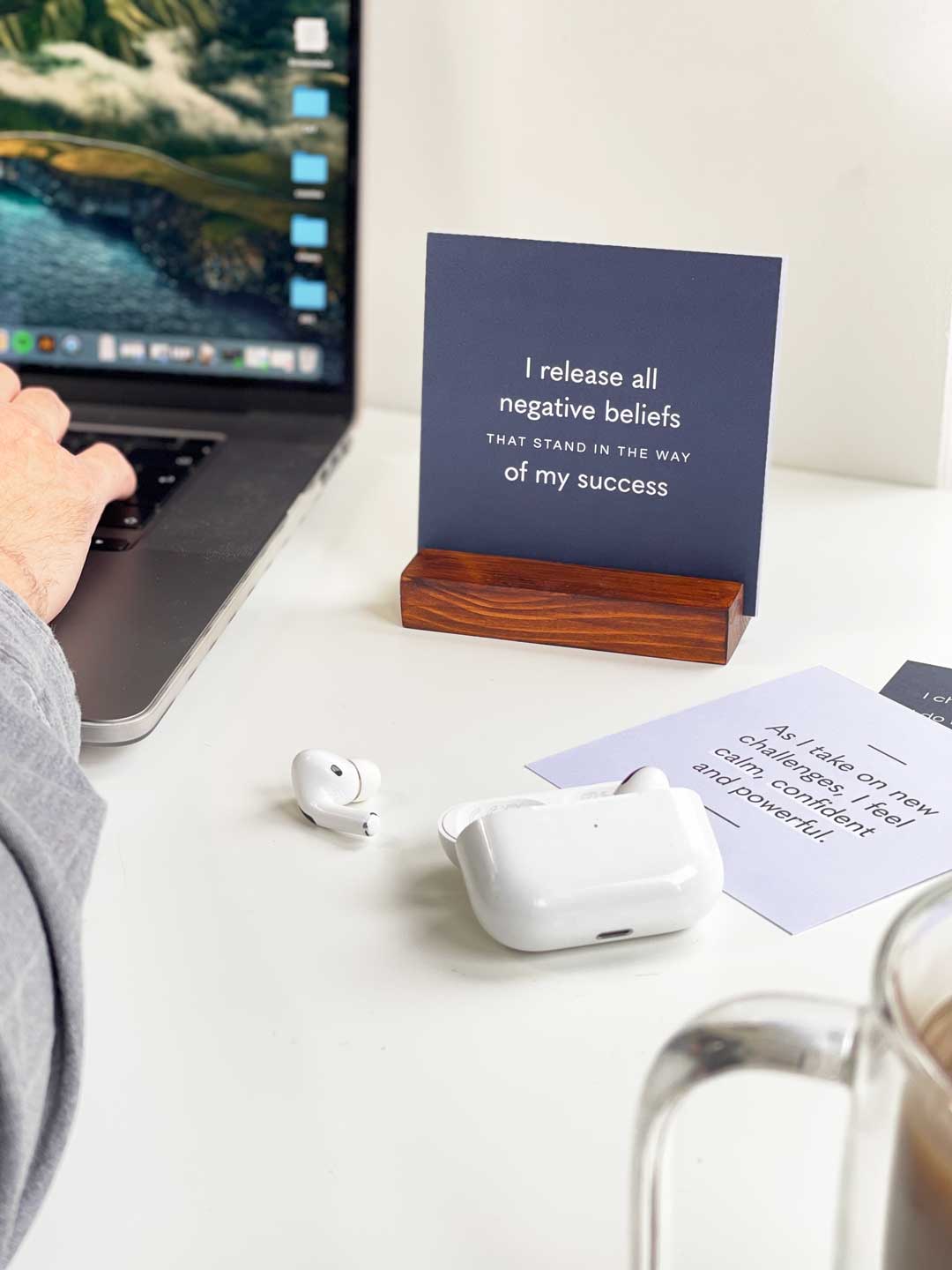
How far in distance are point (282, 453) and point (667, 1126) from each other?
0.77 metres

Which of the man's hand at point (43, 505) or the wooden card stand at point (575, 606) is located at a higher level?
the man's hand at point (43, 505)

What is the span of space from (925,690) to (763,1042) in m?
0.50

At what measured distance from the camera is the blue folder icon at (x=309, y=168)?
102cm

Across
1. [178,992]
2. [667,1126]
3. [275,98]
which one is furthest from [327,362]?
[667,1126]

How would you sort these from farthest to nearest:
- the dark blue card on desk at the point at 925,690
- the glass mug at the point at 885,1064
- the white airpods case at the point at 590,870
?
the dark blue card on desk at the point at 925,690 < the white airpods case at the point at 590,870 < the glass mug at the point at 885,1064

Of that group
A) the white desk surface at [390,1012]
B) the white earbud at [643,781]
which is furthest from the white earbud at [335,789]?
the white earbud at [643,781]

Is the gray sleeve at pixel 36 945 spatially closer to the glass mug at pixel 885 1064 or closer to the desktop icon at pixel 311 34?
the glass mug at pixel 885 1064

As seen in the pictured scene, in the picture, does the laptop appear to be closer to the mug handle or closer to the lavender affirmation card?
the lavender affirmation card

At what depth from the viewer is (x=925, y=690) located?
77cm

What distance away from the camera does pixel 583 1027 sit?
521 millimetres

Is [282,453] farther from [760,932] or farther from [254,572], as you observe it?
[760,932]

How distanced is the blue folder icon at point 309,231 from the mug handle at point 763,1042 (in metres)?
0.83

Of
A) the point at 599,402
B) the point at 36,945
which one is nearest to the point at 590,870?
the point at 36,945

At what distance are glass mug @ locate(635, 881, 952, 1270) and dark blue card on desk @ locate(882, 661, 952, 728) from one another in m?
0.43
